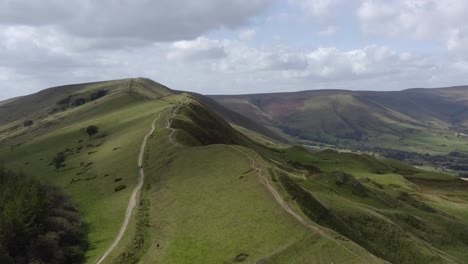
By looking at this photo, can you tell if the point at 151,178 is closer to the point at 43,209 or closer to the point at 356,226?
the point at 43,209

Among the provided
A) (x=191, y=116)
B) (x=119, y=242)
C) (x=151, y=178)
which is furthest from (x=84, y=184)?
(x=191, y=116)

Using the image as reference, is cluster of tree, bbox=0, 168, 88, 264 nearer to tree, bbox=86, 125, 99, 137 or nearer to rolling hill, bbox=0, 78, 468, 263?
rolling hill, bbox=0, 78, 468, 263

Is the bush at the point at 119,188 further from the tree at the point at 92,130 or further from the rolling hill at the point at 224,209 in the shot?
the tree at the point at 92,130

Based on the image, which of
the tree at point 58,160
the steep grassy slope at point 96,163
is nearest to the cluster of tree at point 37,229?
the steep grassy slope at point 96,163

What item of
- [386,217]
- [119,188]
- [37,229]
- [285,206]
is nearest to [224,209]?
[285,206]

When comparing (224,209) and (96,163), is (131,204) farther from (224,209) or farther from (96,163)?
(96,163)
